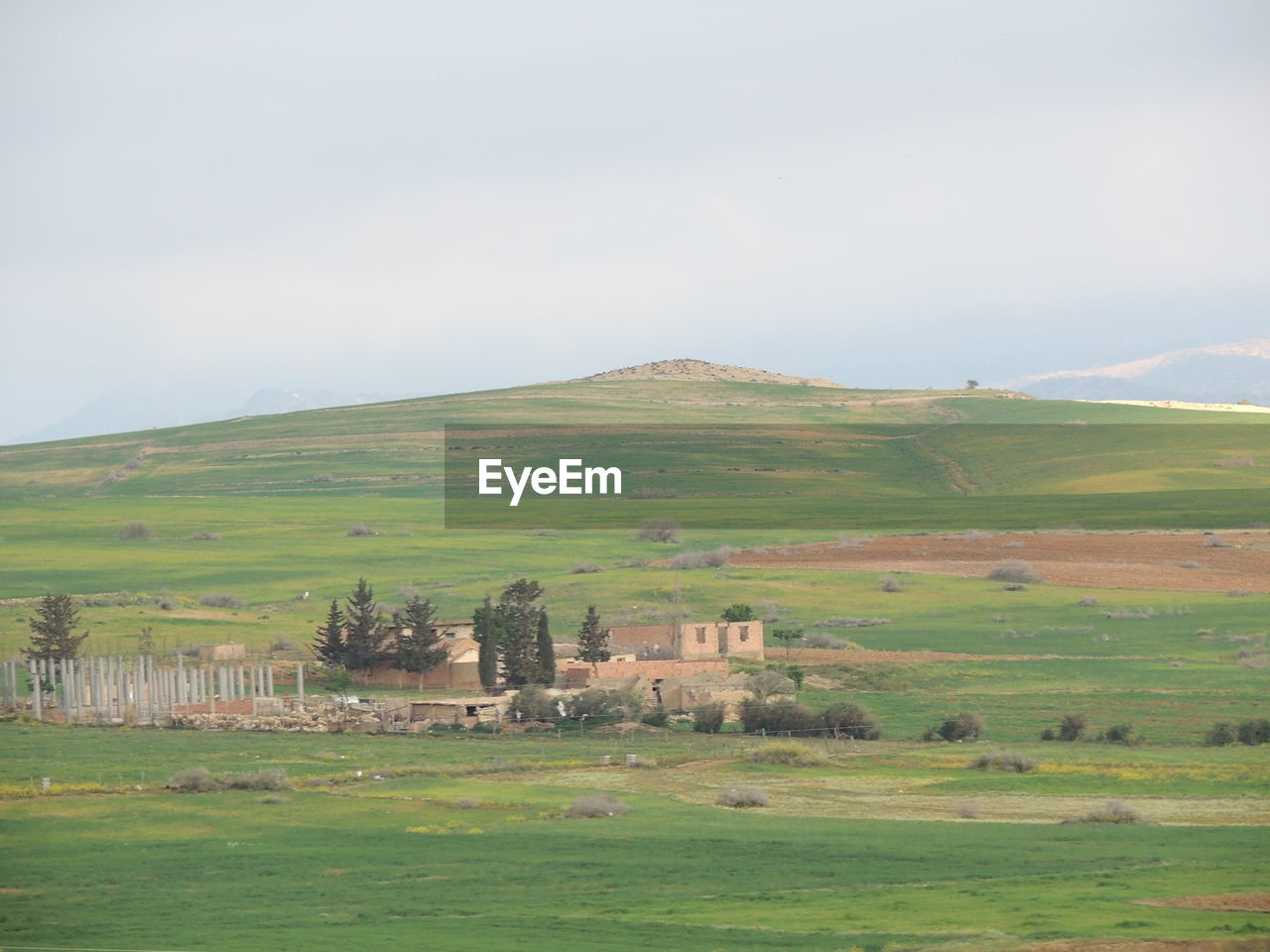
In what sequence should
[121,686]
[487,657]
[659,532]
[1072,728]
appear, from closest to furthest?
[1072,728] < [121,686] < [487,657] < [659,532]

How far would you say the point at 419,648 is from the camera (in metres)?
63.5

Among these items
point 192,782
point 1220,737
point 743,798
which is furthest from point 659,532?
point 743,798

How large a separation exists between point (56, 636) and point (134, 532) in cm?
4107

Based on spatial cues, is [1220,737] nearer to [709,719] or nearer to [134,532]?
[709,719]

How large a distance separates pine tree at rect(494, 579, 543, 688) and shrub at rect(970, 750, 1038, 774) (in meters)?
18.6

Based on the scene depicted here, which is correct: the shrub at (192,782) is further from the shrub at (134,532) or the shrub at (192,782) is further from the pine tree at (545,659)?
the shrub at (134,532)

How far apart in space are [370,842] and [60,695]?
27000 millimetres

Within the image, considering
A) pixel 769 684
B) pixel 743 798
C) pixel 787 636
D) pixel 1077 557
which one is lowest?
pixel 743 798

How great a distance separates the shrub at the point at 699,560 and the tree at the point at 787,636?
56.6ft

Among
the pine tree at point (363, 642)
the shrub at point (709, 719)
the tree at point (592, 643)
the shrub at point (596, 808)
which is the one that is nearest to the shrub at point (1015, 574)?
the tree at point (592, 643)

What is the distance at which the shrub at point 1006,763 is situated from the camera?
149 ft

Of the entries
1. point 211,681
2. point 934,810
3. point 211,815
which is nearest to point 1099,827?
point 934,810

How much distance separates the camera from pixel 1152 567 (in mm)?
84250

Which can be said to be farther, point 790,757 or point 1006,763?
point 790,757
